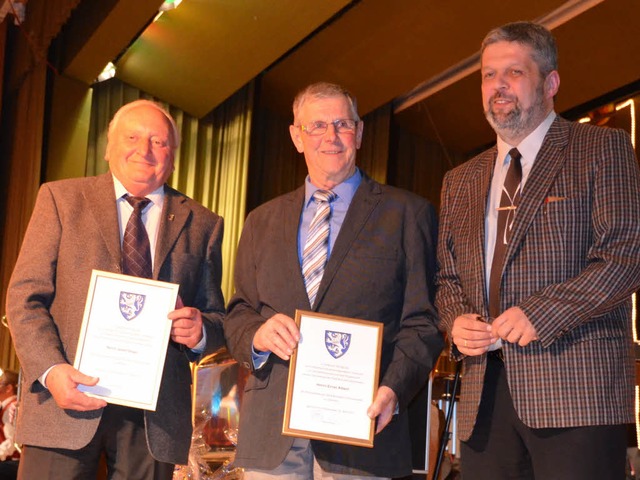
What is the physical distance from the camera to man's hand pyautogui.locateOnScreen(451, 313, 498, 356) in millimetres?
2336

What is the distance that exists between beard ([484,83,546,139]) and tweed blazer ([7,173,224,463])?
1038 mm

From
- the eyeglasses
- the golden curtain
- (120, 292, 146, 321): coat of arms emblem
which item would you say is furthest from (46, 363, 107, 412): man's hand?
the golden curtain

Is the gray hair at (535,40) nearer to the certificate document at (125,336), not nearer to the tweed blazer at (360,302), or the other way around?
the tweed blazer at (360,302)

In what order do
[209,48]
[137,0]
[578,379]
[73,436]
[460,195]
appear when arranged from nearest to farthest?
[578,379]
[73,436]
[460,195]
[137,0]
[209,48]

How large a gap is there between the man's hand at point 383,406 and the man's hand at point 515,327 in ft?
1.12

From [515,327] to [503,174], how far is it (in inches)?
22.9

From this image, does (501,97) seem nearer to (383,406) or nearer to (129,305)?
(383,406)

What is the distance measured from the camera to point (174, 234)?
2.81m

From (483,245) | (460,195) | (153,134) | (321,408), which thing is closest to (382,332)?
(321,408)

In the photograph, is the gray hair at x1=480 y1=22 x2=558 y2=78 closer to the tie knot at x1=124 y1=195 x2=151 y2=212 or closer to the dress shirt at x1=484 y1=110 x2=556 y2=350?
the dress shirt at x1=484 y1=110 x2=556 y2=350

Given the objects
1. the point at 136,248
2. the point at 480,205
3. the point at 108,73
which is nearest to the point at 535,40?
the point at 480,205

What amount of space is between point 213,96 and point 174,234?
19.1 feet

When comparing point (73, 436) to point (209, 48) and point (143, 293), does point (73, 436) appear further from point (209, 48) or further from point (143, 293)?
point (209, 48)

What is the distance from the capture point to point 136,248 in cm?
274
